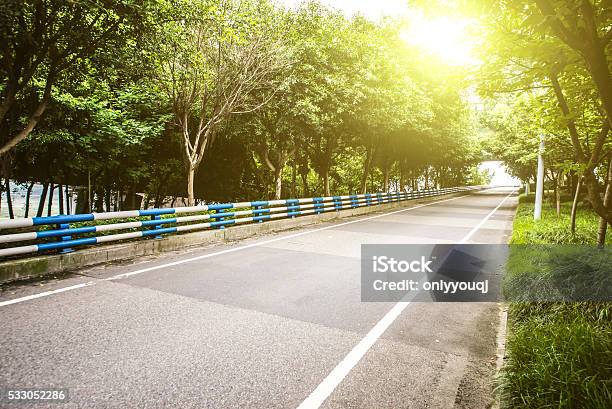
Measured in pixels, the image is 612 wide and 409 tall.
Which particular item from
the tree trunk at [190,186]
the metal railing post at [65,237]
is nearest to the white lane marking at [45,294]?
the metal railing post at [65,237]

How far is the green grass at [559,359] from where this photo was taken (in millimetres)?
2840

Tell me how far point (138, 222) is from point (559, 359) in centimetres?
813

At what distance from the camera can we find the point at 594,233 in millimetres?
9906

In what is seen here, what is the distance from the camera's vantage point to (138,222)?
336 inches

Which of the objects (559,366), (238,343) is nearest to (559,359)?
(559,366)

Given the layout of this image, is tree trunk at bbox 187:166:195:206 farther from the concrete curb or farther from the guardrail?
the concrete curb

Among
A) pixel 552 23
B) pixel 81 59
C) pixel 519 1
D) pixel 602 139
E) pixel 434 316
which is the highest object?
pixel 81 59

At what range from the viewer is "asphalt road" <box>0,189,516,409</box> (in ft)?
10.3

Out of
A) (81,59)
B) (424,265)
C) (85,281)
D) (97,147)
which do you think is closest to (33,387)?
(85,281)

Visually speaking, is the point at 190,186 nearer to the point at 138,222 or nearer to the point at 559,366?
the point at 138,222

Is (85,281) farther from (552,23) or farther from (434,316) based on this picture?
(552,23)

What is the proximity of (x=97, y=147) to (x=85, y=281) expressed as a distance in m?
10.4

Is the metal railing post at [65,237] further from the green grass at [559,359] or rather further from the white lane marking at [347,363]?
the green grass at [559,359]

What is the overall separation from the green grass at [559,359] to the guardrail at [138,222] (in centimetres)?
734
